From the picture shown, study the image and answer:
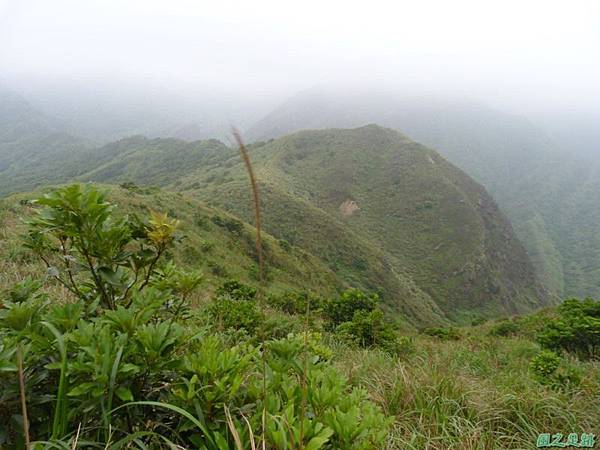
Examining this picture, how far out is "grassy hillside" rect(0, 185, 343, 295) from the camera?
16594mm

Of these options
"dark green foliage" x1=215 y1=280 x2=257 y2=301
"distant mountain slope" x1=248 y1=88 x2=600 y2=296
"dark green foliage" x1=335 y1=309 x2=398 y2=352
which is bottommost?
"distant mountain slope" x1=248 y1=88 x2=600 y2=296

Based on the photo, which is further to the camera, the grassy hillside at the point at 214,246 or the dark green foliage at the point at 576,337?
the grassy hillside at the point at 214,246

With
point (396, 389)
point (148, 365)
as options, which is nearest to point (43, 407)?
point (148, 365)

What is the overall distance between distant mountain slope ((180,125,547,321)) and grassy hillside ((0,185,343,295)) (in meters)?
11.4

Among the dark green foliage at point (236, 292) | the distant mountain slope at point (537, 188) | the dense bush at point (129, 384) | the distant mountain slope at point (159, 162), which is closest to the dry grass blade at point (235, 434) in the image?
the dense bush at point (129, 384)

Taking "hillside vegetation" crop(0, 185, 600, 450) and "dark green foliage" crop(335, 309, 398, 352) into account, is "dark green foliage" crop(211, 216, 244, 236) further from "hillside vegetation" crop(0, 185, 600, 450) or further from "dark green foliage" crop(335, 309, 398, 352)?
"hillside vegetation" crop(0, 185, 600, 450)

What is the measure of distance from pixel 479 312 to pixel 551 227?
79.1 m

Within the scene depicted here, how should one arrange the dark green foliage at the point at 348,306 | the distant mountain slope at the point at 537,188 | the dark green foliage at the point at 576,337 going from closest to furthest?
1. the dark green foliage at the point at 576,337
2. the dark green foliage at the point at 348,306
3. the distant mountain slope at the point at 537,188

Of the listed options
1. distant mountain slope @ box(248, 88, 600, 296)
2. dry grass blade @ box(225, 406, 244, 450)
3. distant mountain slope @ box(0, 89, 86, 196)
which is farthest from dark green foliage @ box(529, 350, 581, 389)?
distant mountain slope @ box(0, 89, 86, 196)

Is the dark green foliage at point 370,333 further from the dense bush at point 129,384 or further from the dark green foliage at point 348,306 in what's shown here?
the dense bush at point 129,384

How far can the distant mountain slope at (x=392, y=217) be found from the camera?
4628cm

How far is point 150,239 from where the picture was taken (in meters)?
1.82

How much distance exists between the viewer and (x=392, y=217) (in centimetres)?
6419

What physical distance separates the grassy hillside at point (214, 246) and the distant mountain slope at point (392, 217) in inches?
450
